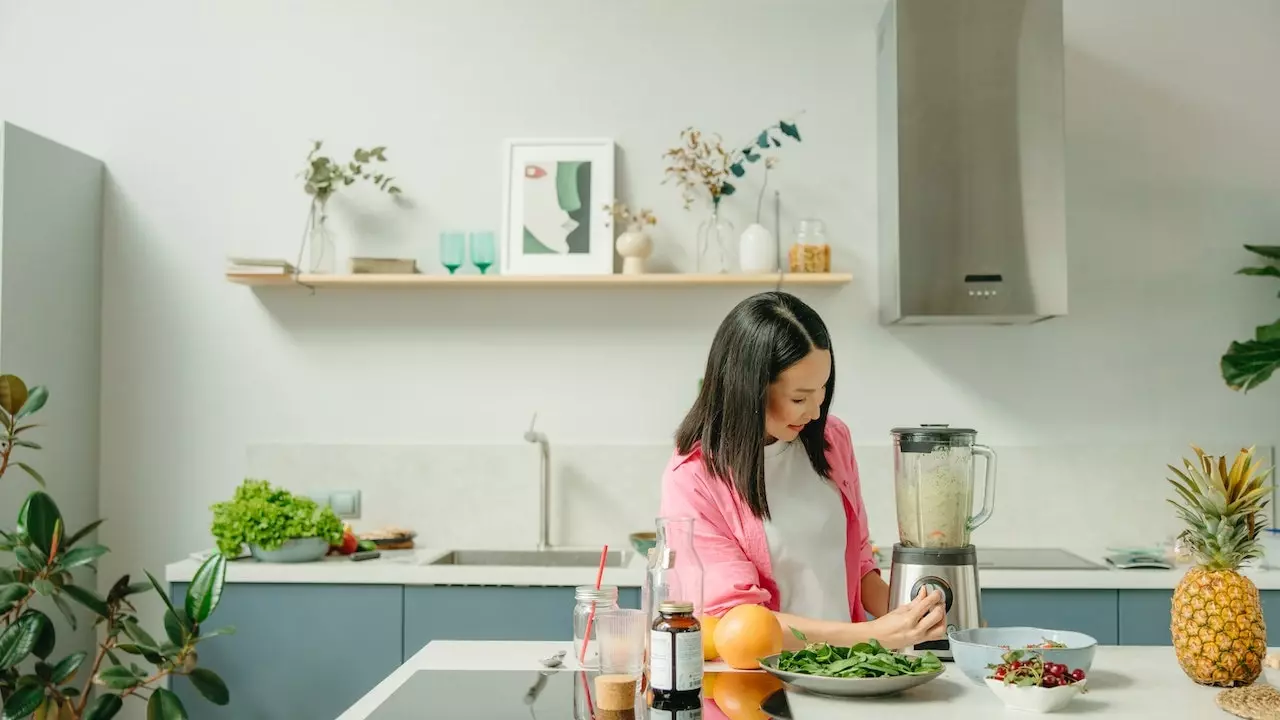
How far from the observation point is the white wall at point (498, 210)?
354 cm

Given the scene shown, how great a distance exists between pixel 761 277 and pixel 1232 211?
5.02ft

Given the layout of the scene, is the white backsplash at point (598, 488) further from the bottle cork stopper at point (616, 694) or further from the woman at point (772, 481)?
the bottle cork stopper at point (616, 694)

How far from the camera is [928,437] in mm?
1837

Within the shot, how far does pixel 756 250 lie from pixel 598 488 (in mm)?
893

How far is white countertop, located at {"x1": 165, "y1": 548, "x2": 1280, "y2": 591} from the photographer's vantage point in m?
2.94

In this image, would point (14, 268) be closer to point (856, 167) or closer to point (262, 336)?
point (262, 336)

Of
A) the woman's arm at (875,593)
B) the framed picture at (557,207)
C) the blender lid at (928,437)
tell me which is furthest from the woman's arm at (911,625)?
the framed picture at (557,207)

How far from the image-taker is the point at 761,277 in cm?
335

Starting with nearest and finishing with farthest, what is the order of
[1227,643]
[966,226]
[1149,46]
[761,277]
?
[1227,643] < [966,226] < [761,277] < [1149,46]

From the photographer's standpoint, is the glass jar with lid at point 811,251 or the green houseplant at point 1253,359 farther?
the glass jar with lid at point 811,251

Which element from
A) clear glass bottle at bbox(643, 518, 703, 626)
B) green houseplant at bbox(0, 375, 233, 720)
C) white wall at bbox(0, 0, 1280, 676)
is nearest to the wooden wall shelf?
white wall at bbox(0, 0, 1280, 676)

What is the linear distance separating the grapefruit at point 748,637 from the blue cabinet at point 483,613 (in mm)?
1321

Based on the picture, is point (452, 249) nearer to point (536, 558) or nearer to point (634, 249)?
point (634, 249)

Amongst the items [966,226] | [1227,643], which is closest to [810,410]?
[1227,643]
